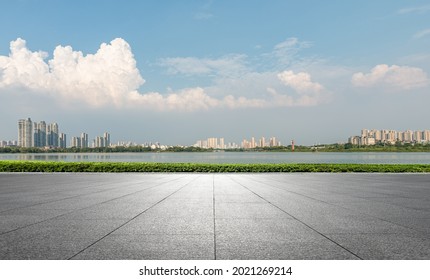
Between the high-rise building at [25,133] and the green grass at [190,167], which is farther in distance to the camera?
the high-rise building at [25,133]

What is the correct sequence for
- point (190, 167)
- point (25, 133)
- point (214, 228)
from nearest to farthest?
point (214, 228) < point (190, 167) < point (25, 133)

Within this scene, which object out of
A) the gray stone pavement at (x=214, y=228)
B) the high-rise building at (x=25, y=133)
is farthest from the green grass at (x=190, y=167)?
the high-rise building at (x=25, y=133)

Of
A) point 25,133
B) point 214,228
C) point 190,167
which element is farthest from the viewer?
point 25,133

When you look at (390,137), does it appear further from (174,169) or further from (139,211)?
(139,211)

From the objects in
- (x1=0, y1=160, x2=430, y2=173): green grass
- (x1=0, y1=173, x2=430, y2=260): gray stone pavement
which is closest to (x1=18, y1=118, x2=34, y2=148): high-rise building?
(x1=0, y1=160, x2=430, y2=173): green grass

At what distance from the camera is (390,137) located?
19125 centimetres

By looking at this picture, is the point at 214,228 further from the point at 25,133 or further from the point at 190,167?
the point at 25,133

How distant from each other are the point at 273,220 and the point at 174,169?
20966 mm

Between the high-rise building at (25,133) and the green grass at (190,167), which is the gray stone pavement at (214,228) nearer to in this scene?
the green grass at (190,167)

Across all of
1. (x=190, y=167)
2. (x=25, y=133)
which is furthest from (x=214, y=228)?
(x=25, y=133)

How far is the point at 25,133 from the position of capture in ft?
623

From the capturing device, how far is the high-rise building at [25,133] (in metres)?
187
